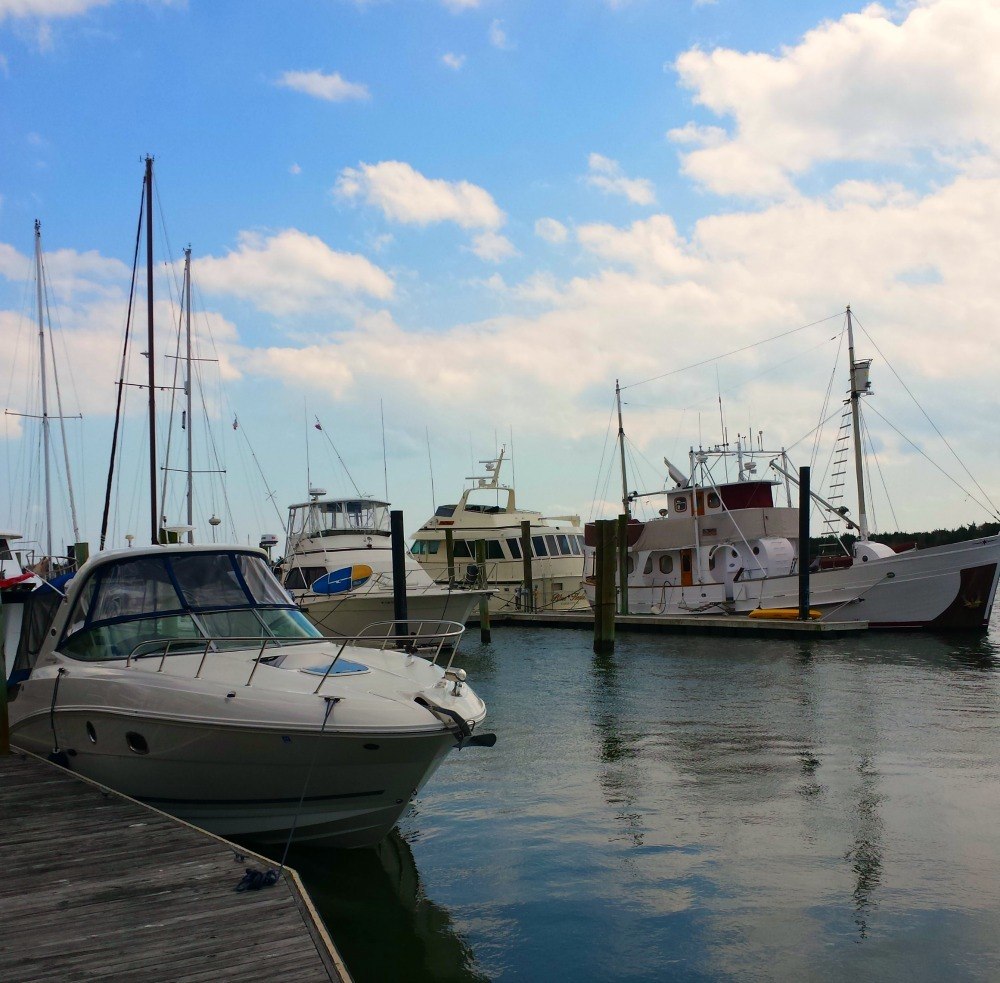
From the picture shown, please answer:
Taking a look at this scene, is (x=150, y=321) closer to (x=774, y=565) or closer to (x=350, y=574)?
(x=350, y=574)

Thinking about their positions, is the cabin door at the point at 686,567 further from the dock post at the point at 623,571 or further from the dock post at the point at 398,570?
the dock post at the point at 398,570

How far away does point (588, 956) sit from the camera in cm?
620

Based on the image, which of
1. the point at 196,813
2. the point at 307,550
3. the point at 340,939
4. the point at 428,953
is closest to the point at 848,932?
the point at 428,953

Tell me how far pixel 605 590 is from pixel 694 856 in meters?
17.0

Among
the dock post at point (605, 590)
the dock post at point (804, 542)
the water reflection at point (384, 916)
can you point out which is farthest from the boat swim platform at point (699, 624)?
the water reflection at point (384, 916)

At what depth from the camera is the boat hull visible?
708 centimetres

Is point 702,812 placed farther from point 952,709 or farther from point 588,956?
point 952,709

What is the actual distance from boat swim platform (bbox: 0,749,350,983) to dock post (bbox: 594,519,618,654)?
18.4 m

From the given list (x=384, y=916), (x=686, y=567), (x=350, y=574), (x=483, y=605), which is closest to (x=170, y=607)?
(x=384, y=916)

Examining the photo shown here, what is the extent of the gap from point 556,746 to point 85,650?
6611 millimetres

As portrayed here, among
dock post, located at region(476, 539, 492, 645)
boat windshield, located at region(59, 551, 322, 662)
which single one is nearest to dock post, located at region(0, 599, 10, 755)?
boat windshield, located at region(59, 551, 322, 662)

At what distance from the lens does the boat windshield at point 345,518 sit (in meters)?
29.5

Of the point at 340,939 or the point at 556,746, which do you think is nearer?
the point at 340,939

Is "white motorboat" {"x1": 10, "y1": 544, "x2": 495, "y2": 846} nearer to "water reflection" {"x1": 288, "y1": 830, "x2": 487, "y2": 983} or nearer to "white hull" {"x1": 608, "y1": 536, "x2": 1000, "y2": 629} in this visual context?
"water reflection" {"x1": 288, "y1": 830, "x2": 487, "y2": 983}
